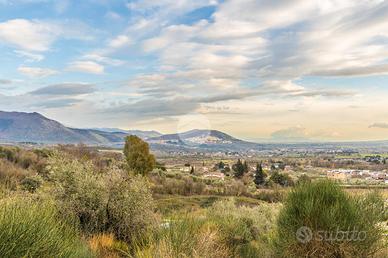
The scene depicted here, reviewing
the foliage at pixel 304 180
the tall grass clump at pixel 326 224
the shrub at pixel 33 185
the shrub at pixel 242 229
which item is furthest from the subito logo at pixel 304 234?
the shrub at pixel 33 185

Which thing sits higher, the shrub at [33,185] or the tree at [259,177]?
the shrub at [33,185]

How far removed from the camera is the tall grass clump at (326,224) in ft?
27.3

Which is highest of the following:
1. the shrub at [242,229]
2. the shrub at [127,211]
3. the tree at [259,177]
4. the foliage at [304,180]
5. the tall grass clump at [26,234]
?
the foliage at [304,180]

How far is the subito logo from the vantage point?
849 cm

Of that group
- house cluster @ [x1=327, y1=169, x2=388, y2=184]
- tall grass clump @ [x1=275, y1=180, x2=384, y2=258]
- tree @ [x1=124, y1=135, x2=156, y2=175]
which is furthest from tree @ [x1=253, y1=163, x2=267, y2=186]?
tall grass clump @ [x1=275, y1=180, x2=384, y2=258]

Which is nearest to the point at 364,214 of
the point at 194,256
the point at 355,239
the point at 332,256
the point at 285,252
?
the point at 355,239

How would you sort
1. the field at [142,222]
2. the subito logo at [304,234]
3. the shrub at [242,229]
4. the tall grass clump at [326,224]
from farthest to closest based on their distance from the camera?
the shrub at [242,229]
the subito logo at [304,234]
the tall grass clump at [326,224]
the field at [142,222]

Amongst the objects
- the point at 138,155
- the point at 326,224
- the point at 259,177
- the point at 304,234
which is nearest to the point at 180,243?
the point at 304,234

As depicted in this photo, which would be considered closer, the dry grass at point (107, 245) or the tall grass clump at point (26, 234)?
the tall grass clump at point (26, 234)

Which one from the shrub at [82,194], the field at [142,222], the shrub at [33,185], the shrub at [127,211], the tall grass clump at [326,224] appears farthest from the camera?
the shrub at [33,185]

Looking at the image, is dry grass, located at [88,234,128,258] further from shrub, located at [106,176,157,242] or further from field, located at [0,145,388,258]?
shrub, located at [106,176,157,242]

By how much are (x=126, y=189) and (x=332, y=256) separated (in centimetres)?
671

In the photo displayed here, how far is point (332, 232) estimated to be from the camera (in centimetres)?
836

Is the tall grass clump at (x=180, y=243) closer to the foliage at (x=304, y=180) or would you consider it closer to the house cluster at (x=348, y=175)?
the foliage at (x=304, y=180)
